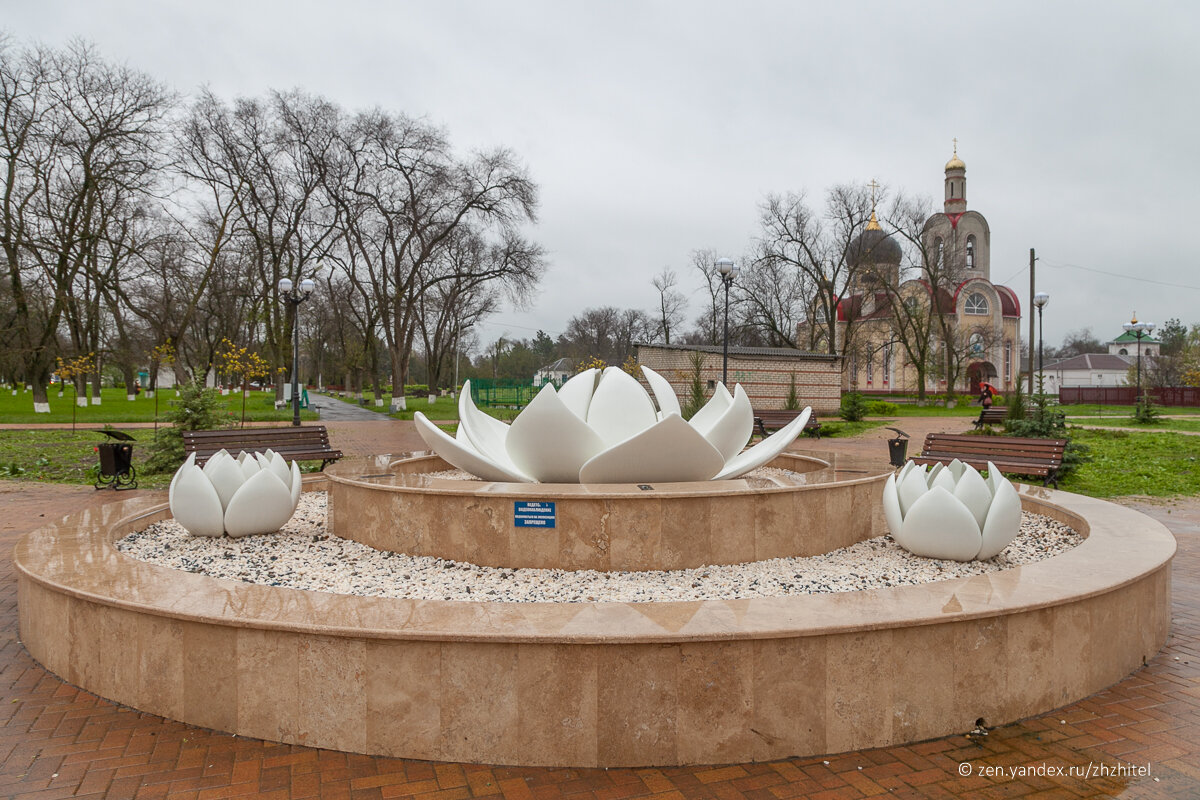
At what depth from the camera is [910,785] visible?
311cm

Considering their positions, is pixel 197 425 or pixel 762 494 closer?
pixel 762 494

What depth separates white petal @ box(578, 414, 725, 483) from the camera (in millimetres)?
5656

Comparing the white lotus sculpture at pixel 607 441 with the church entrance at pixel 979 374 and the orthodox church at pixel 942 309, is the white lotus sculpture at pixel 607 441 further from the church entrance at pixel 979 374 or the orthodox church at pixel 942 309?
the church entrance at pixel 979 374

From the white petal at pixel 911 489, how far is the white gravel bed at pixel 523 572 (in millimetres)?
425

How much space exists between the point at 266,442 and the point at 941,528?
10.4m

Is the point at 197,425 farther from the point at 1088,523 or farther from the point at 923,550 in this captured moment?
the point at 1088,523

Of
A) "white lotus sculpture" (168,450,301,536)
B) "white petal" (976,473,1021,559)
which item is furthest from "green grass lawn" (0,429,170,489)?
"white petal" (976,473,1021,559)

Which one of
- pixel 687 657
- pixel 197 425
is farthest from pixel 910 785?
pixel 197 425

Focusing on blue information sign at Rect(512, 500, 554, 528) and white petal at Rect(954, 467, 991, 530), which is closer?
blue information sign at Rect(512, 500, 554, 528)

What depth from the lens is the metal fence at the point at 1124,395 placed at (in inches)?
1941

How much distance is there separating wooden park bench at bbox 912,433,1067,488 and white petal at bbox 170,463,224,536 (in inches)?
376

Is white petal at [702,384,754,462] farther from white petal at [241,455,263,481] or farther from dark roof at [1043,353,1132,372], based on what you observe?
dark roof at [1043,353,1132,372]

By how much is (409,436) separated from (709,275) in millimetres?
36906

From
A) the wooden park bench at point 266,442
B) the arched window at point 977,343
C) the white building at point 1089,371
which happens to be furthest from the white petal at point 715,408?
the white building at point 1089,371
